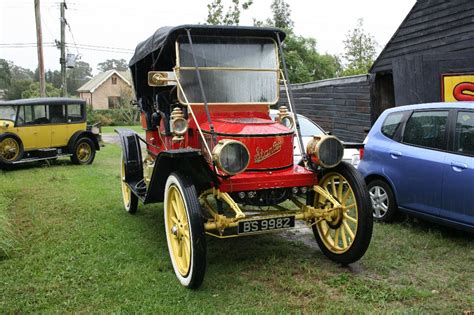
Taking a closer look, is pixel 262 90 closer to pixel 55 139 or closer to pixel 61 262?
pixel 61 262

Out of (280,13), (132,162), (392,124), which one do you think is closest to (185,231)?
(132,162)

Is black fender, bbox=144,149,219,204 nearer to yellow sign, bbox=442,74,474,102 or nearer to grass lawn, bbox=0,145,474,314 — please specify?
grass lawn, bbox=0,145,474,314

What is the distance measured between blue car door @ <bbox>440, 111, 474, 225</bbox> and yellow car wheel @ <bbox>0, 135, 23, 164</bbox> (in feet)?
32.8

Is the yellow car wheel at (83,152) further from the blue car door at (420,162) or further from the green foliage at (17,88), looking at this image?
the green foliage at (17,88)

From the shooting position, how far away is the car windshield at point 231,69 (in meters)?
5.23

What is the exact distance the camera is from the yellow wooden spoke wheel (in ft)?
37.6

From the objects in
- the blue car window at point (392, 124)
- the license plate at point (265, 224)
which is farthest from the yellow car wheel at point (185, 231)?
the blue car window at point (392, 124)

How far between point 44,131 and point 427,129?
9.91 meters

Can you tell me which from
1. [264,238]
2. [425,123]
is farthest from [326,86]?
[264,238]

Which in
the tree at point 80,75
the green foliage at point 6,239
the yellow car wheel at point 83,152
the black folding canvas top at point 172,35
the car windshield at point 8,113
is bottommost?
the green foliage at point 6,239

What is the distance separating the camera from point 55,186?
9.41 meters

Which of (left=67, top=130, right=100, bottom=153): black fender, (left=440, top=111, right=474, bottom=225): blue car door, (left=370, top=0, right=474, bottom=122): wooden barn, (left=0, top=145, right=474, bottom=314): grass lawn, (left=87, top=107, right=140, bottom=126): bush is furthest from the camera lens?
(left=87, top=107, right=140, bottom=126): bush

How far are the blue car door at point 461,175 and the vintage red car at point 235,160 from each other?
3.70ft

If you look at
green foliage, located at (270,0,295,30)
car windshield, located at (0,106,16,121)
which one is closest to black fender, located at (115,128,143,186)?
car windshield, located at (0,106,16,121)
